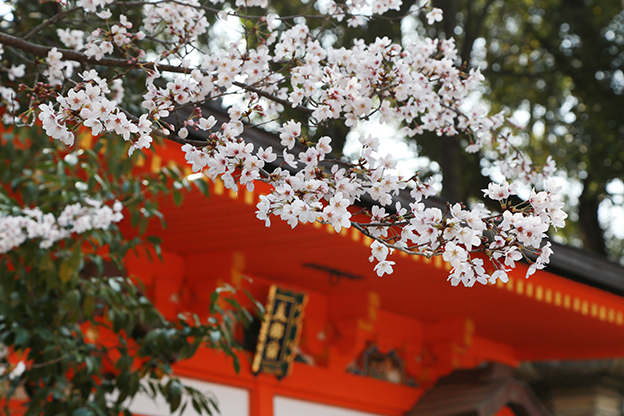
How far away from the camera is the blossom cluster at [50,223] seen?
9.87 ft

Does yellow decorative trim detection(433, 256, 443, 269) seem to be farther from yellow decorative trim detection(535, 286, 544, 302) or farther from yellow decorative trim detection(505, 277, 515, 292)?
yellow decorative trim detection(535, 286, 544, 302)

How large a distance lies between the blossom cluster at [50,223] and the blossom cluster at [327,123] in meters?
0.58

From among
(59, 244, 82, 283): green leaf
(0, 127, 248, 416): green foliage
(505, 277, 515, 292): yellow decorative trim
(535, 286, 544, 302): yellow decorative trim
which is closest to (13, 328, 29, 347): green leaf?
(0, 127, 248, 416): green foliage

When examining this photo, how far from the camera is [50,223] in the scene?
3121 millimetres

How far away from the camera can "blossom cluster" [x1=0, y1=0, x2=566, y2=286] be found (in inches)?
71.3

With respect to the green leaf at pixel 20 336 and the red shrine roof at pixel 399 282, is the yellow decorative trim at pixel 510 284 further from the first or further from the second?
the green leaf at pixel 20 336

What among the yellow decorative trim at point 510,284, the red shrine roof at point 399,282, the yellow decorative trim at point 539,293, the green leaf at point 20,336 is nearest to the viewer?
the green leaf at point 20,336

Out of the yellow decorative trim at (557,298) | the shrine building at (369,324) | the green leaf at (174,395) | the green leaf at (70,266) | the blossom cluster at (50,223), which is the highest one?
the yellow decorative trim at (557,298)

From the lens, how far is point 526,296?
530cm

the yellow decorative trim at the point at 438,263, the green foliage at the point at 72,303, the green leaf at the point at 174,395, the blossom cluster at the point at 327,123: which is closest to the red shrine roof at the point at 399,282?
the yellow decorative trim at the point at 438,263

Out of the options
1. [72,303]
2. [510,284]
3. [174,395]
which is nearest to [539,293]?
[510,284]

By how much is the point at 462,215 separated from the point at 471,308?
4.37 m

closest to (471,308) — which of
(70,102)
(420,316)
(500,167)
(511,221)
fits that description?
(420,316)

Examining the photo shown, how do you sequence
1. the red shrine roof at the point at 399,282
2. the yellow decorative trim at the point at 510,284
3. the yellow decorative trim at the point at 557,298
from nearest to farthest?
the red shrine roof at the point at 399,282 < the yellow decorative trim at the point at 510,284 < the yellow decorative trim at the point at 557,298
